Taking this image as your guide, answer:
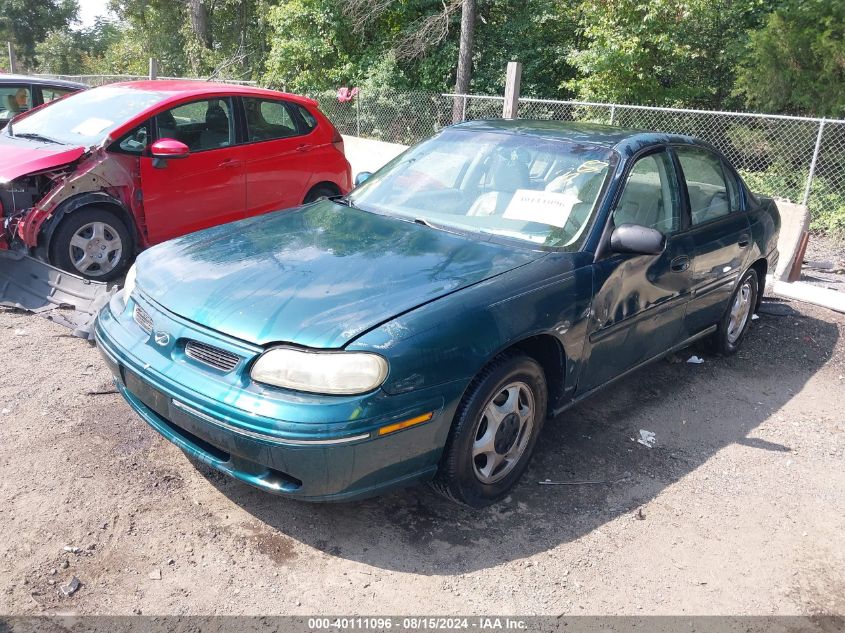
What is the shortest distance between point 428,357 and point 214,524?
1229 mm

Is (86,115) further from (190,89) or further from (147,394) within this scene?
(147,394)

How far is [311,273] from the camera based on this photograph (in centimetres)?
327

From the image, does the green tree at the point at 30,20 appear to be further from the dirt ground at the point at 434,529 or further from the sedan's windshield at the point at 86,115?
the dirt ground at the point at 434,529

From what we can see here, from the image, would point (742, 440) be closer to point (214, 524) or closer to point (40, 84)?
point (214, 524)

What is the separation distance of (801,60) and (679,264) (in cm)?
909

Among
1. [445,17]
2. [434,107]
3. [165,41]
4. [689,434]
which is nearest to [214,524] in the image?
[689,434]

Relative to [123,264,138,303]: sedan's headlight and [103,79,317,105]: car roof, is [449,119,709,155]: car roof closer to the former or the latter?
[123,264,138,303]: sedan's headlight

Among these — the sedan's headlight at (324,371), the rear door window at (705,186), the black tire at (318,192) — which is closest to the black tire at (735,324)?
the rear door window at (705,186)

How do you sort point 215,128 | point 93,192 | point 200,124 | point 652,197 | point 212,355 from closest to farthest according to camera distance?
point 212,355
point 652,197
point 93,192
point 200,124
point 215,128

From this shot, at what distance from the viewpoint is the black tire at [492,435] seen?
3090 mm

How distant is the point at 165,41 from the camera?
29.2m

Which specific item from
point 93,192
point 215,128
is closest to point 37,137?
point 93,192

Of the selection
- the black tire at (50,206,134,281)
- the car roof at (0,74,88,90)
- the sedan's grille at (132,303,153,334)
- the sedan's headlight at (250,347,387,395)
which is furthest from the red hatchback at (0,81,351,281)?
the sedan's headlight at (250,347,387,395)

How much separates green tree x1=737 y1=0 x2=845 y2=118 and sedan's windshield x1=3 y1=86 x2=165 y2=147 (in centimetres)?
961
